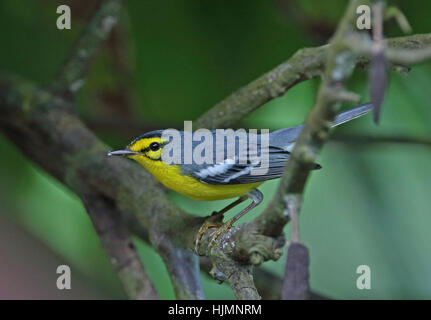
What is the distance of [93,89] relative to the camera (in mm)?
3748

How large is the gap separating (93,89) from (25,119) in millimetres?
630

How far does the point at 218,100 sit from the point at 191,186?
0.97 metres

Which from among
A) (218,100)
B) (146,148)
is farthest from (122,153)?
(218,100)

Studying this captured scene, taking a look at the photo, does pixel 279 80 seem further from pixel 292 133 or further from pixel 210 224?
pixel 210 224

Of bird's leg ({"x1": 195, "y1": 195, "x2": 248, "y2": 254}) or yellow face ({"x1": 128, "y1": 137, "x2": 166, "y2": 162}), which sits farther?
yellow face ({"x1": 128, "y1": 137, "x2": 166, "y2": 162})

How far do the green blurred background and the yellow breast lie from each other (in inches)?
22.5

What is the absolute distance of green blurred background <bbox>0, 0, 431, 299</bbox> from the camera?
136 inches

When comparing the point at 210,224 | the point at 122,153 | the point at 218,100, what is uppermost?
the point at 218,100

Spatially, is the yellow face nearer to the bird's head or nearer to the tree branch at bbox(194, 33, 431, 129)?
the bird's head

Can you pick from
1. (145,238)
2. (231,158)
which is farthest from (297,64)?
(145,238)

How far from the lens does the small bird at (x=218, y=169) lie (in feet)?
8.62

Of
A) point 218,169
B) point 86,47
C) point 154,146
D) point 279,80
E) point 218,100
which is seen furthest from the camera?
point 218,100

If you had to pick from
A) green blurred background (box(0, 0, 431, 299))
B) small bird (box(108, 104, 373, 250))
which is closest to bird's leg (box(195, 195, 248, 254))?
small bird (box(108, 104, 373, 250))

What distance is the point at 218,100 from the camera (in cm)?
361
